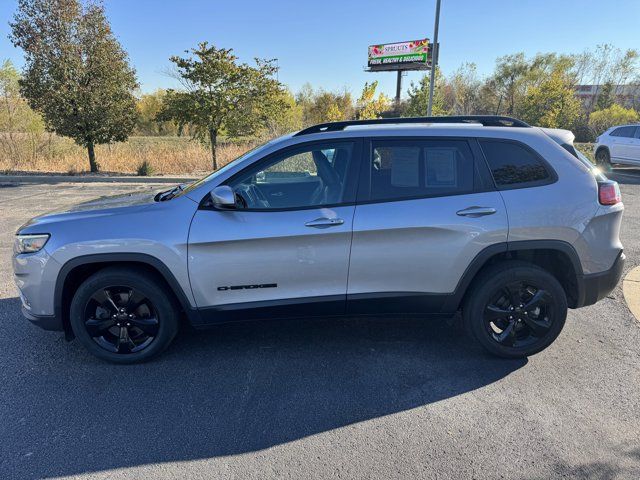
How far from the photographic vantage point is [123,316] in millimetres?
3262

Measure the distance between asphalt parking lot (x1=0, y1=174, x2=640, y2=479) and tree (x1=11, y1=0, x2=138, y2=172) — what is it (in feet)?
40.1

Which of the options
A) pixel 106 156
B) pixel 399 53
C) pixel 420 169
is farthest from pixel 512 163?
pixel 399 53

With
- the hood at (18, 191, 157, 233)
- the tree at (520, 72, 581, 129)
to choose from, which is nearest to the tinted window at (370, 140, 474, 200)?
the hood at (18, 191, 157, 233)

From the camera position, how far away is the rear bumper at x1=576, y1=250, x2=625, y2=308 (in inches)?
130

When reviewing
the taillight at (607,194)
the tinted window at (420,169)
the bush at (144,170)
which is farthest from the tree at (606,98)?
the tinted window at (420,169)

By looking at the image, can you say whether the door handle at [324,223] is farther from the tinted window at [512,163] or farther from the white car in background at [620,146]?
the white car in background at [620,146]

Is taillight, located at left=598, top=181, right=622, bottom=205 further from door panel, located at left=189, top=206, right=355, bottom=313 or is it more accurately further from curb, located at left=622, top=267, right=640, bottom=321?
door panel, located at left=189, top=206, right=355, bottom=313

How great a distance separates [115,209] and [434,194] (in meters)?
2.44

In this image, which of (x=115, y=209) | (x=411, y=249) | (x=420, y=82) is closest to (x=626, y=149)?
(x=420, y=82)

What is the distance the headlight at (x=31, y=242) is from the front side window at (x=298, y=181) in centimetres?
143

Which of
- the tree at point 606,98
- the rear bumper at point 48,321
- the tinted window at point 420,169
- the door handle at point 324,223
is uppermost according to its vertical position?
the tree at point 606,98

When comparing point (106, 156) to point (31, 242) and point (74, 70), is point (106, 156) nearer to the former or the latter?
point (74, 70)

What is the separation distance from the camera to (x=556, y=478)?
226cm

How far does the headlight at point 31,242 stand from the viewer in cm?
313
